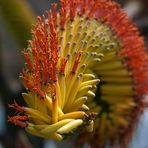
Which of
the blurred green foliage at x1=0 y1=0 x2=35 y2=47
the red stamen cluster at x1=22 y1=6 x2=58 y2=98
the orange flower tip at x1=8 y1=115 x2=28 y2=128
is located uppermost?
the blurred green foliage at x1=0 y1=0 x2=35 y2=47

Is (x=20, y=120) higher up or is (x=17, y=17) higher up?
(x=17, y=17)

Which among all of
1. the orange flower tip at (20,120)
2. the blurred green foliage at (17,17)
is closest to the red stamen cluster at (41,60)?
the orange flower tip at (20,120)

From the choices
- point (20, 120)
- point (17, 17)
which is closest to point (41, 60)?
point (20, 120)

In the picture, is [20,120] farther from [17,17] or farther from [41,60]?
[17,17]

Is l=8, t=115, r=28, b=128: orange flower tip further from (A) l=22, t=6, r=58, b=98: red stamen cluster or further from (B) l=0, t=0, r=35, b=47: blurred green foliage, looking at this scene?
(B) l=0, t=0, r=35, b=47: blurred green foliage

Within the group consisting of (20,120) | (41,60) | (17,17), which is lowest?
(20,120)

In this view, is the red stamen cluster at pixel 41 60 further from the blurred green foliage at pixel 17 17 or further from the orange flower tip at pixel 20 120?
the blurred green foliage at pixel 17 17

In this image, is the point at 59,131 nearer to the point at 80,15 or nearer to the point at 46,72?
Answer: the point at 46,72

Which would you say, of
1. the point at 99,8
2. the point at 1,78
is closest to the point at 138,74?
the point at 99,8

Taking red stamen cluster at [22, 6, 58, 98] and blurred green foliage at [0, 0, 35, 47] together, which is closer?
red stamen cluster at [22, 6, 58, 98]

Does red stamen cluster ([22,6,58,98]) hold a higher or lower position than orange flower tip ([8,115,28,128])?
higher

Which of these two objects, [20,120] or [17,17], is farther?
[17,17]

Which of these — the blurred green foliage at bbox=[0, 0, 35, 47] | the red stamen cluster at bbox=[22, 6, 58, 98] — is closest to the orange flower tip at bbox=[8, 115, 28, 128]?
the red stamen cluster at bbox=[22, 6, 58, 98]
